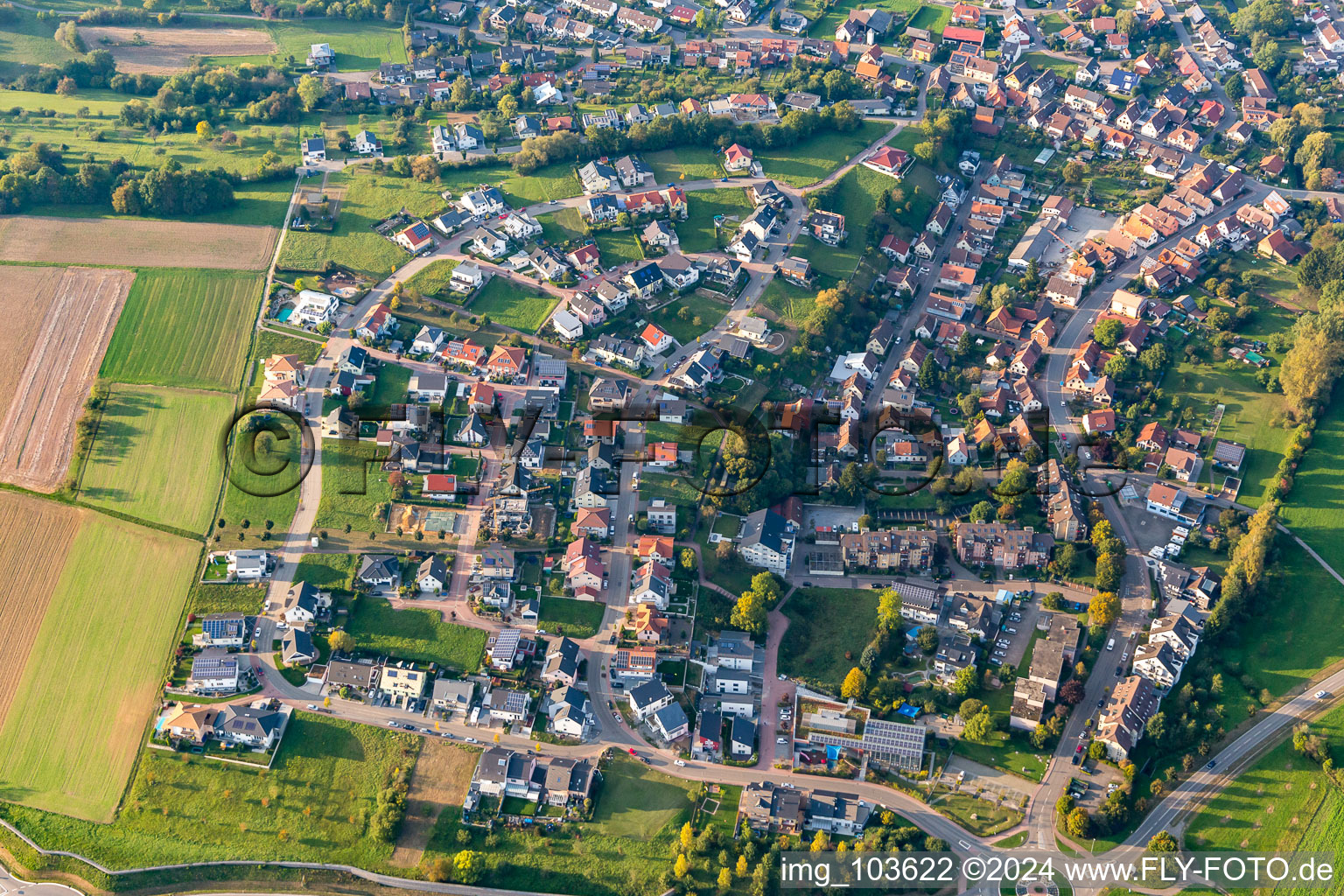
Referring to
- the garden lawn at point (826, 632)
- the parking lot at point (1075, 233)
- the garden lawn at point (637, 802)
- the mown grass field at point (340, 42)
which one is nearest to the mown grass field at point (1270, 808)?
the garden lawn at point (826, 632)

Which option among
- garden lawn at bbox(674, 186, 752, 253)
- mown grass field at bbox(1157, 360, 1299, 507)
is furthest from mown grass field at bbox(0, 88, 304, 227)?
mown grass field at bbox(1157, 360, 1299, 507)

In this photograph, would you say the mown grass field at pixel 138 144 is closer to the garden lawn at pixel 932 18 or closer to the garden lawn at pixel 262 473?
the garden lawn at pixel 262 473

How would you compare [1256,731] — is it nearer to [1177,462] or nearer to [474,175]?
[1177,462]

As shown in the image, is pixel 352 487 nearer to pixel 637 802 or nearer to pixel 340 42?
pixel 637 802

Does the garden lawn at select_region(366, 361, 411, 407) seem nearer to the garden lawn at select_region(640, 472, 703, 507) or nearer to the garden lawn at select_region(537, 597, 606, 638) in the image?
the garden lawn at select_region(640, 472, 703, 507)

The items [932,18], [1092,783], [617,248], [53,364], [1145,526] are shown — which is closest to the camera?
[1092,783]

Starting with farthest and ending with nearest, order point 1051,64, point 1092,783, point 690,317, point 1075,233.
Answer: point 1051,64 < point 1075,233 < point 690,317 < point 1092,783

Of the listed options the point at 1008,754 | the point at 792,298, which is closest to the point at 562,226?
the point at 792,298
